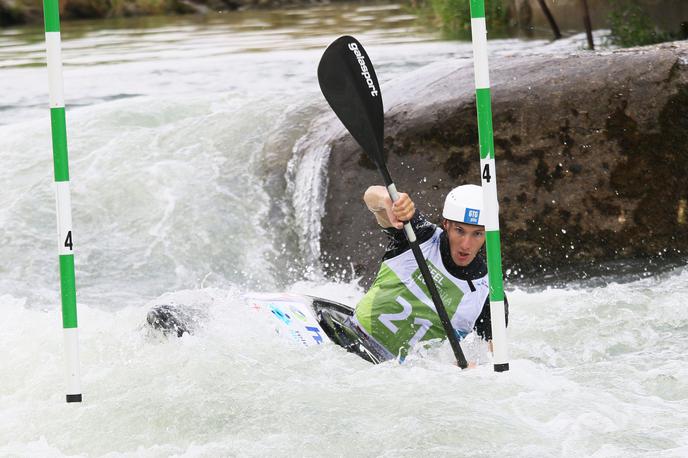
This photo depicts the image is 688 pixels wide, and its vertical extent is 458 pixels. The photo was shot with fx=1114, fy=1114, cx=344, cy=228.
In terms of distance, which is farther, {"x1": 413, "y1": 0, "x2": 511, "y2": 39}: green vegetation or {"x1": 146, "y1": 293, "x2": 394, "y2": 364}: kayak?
{"x1": 413, "y1": 0, "x2": 511, "y2": 39}: green vegetation

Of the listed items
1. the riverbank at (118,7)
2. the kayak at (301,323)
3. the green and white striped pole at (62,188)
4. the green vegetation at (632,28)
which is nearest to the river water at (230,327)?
the kayak at (301,323)

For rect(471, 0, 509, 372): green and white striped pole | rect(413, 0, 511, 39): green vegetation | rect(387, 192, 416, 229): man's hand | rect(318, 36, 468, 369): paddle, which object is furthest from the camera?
rect(413, 0, 511, 39): green vegetation

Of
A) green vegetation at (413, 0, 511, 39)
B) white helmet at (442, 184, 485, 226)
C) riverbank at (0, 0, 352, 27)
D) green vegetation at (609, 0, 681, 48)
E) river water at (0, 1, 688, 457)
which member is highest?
riverbank at (0, 0, 352, 27)

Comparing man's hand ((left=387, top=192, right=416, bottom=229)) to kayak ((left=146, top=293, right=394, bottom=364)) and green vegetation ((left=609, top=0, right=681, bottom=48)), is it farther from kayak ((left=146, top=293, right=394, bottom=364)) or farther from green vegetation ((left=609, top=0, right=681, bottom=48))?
green vegetation ((left=609, top=0, right=681, bottom=48))

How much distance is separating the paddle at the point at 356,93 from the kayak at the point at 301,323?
0.39 m

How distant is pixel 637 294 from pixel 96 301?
10.4 ft

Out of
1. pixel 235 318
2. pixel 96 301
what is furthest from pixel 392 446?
pixel 96 301

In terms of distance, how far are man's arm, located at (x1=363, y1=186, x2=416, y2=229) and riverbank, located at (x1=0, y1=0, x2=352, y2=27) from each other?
1706 cm

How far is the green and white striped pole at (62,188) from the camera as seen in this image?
3.68 metres

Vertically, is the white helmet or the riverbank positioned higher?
the riverbank

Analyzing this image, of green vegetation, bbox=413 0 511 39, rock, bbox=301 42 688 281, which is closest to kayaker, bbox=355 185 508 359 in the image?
rock, bbox=301 42 688 281

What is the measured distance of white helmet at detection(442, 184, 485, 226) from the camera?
439cm

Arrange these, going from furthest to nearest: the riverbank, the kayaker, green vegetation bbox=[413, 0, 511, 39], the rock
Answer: the riverbank
green vegetation bbox=[413, 0, 511, 39]
the rock
the kayaker

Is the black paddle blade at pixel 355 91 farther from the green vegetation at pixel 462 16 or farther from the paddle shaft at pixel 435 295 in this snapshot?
the green vegetation at pixel 462 16
